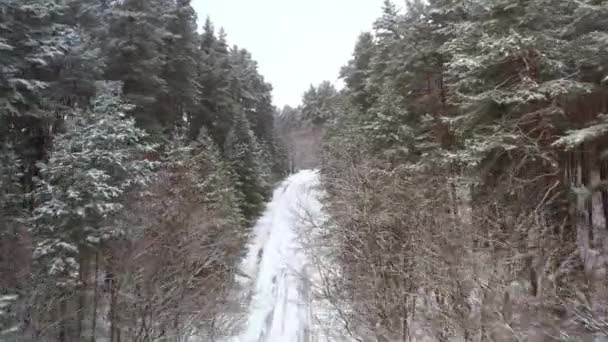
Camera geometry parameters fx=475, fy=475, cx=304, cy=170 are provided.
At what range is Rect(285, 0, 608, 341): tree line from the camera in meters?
9.30

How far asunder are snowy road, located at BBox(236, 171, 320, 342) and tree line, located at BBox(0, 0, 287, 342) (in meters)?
3.03

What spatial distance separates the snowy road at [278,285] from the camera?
2162 cm

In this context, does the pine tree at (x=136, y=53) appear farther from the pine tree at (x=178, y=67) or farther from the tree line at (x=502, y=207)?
the tree line at (x=502, y=207)

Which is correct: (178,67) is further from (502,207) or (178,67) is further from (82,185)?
(502,207)

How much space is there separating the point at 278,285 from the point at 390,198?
43.5 ft

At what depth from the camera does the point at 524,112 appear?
12922 millimetres

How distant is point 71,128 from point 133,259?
4853 millimetres

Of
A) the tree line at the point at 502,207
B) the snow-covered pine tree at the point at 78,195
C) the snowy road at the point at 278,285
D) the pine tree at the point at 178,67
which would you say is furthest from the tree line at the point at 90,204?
the tree line at the point at 502,207

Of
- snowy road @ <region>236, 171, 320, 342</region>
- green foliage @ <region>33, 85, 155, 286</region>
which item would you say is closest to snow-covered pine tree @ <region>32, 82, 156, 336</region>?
green foliage @ <region>33, 85, 155, 286</region>

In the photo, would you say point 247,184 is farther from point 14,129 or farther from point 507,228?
point 507,228

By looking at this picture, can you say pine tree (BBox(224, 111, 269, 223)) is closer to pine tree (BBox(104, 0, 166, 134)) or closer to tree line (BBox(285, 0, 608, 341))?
pine tree (BBox(104, 0, 166, 134))

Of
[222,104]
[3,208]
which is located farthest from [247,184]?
[3,208]

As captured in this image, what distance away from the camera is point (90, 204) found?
45.8 feet

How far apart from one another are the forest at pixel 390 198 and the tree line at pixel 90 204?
70 millimetres
